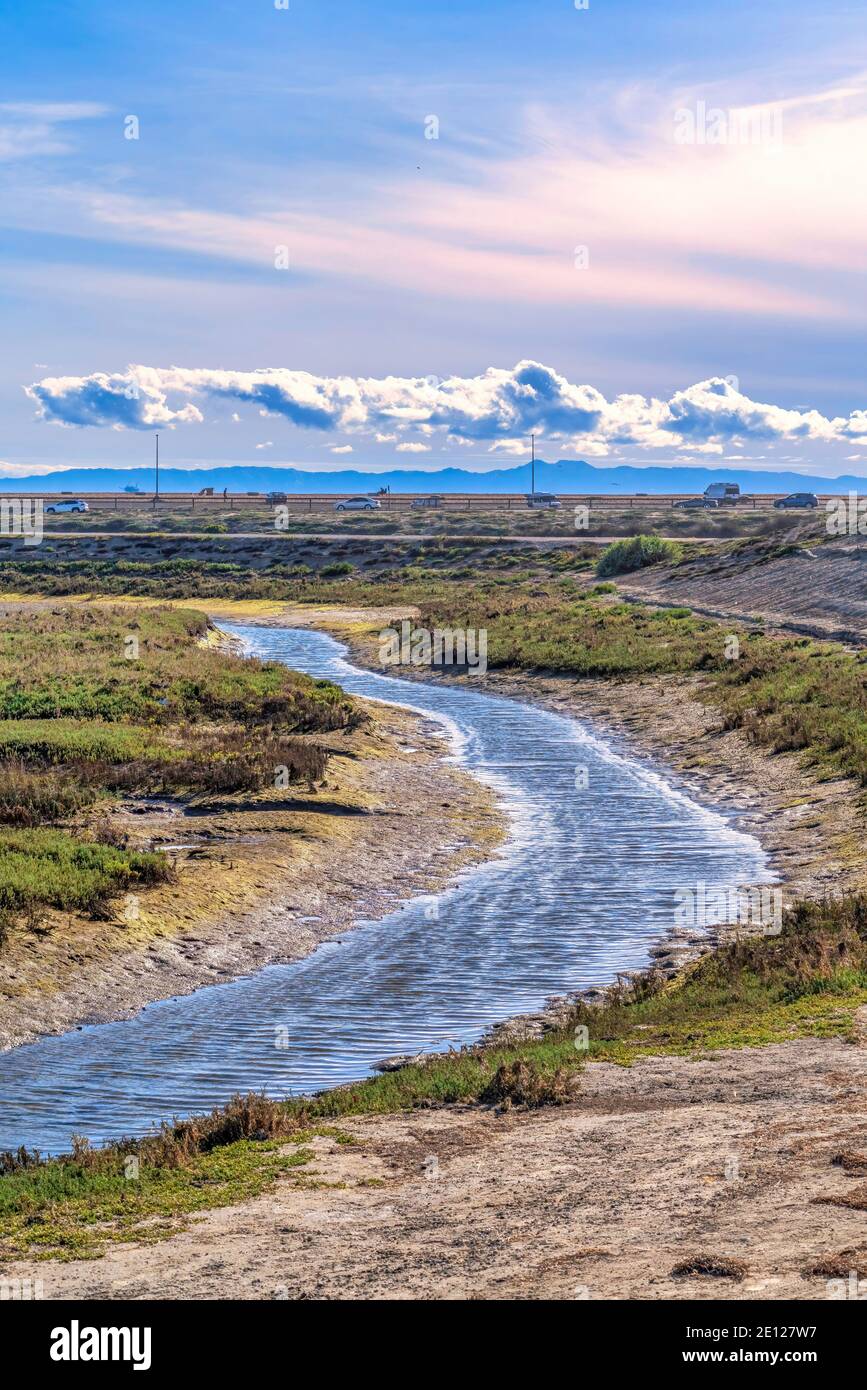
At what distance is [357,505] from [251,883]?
134 meters

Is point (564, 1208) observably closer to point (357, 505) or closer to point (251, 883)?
point (251, 883)

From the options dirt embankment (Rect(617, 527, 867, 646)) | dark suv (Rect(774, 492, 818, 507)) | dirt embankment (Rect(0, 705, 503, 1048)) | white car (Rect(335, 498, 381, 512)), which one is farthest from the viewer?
white car (Rect(335, 498, 381, 512))

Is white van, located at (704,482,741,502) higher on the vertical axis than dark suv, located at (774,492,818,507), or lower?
higher

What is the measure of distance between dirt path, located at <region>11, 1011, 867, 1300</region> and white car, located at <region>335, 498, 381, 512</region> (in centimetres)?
14004

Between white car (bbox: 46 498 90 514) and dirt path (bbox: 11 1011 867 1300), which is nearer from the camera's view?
dirt path (bbox: 11 1011 867 1300)

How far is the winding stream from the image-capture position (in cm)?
1378

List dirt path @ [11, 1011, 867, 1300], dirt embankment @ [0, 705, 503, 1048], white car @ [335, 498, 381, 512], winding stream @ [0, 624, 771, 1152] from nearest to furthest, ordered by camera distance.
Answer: dirt path @ [11, 1011, 867, 1300] < winding stream @ [0, 624, 771, 1152] < dirt embankment @ [0, 705, 503, 1048] < white car @ [335, 498, 381, 512]

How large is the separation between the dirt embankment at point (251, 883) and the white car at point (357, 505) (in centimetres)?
12101

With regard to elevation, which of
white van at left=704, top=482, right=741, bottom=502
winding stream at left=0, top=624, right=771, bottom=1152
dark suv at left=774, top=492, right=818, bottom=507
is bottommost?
winding stream at left=0, top=624, right=771, bottom=1152

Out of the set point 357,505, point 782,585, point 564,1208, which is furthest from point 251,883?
point 357,505

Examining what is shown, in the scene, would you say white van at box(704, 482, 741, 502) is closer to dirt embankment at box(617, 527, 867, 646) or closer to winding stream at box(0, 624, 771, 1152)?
dirt embankment at box(617, 527, 867, 646)

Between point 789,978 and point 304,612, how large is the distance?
62.7 meters

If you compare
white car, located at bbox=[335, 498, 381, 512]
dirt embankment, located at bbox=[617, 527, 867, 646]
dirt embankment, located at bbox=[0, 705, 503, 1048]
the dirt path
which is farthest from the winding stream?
white car, located at bbox=[335, 498, 381, 512]
